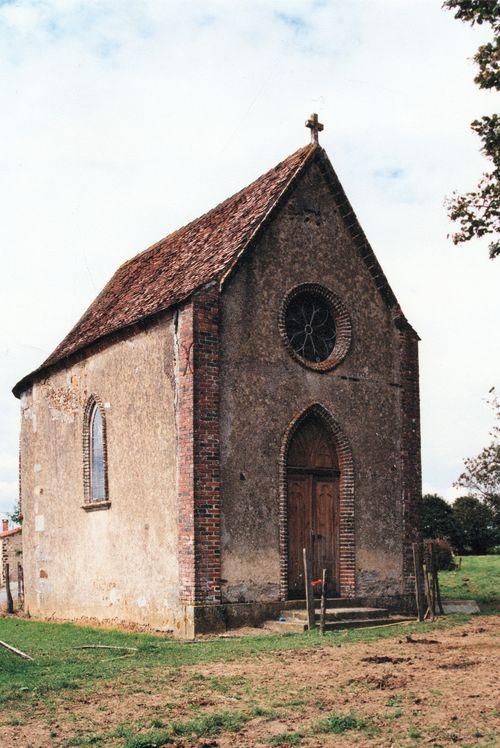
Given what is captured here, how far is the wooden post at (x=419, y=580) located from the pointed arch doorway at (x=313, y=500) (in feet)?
5.36

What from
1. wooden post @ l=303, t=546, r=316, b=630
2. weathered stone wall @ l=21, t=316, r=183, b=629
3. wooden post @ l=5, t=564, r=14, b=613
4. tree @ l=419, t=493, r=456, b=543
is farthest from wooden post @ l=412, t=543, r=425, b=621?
tree @ l=419, t=493, r=456, b=543

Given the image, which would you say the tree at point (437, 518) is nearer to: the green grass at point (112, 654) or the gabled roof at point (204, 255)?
the gabled roof at point (204, 255)

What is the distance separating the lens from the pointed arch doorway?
59.8 feet

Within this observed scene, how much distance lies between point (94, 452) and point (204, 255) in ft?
17.6

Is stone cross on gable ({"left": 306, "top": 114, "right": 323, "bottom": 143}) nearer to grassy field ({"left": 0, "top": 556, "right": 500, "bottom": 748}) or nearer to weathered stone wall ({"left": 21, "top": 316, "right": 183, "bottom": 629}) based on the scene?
weathered stone wall ({"left": 21, "top": 316, "right": 183, "bottom": 629})

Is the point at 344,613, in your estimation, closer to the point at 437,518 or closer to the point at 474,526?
the point at 437,518

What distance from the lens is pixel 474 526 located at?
3806 cm

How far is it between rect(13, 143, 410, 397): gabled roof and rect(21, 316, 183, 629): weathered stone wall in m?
0.73

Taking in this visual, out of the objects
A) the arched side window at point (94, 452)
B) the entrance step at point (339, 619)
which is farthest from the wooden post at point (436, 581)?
the arched side window at point (94, 452)

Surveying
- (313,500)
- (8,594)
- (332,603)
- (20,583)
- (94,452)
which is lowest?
(8,594)

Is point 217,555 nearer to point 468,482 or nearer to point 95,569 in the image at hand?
point 95,569

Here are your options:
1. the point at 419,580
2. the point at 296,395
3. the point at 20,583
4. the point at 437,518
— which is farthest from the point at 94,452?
the point at 437,518

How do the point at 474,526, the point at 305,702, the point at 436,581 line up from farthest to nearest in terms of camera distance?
the point at 474,526, the point at 436,581, the point at 305,702

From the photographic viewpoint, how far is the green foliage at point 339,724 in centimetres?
863
